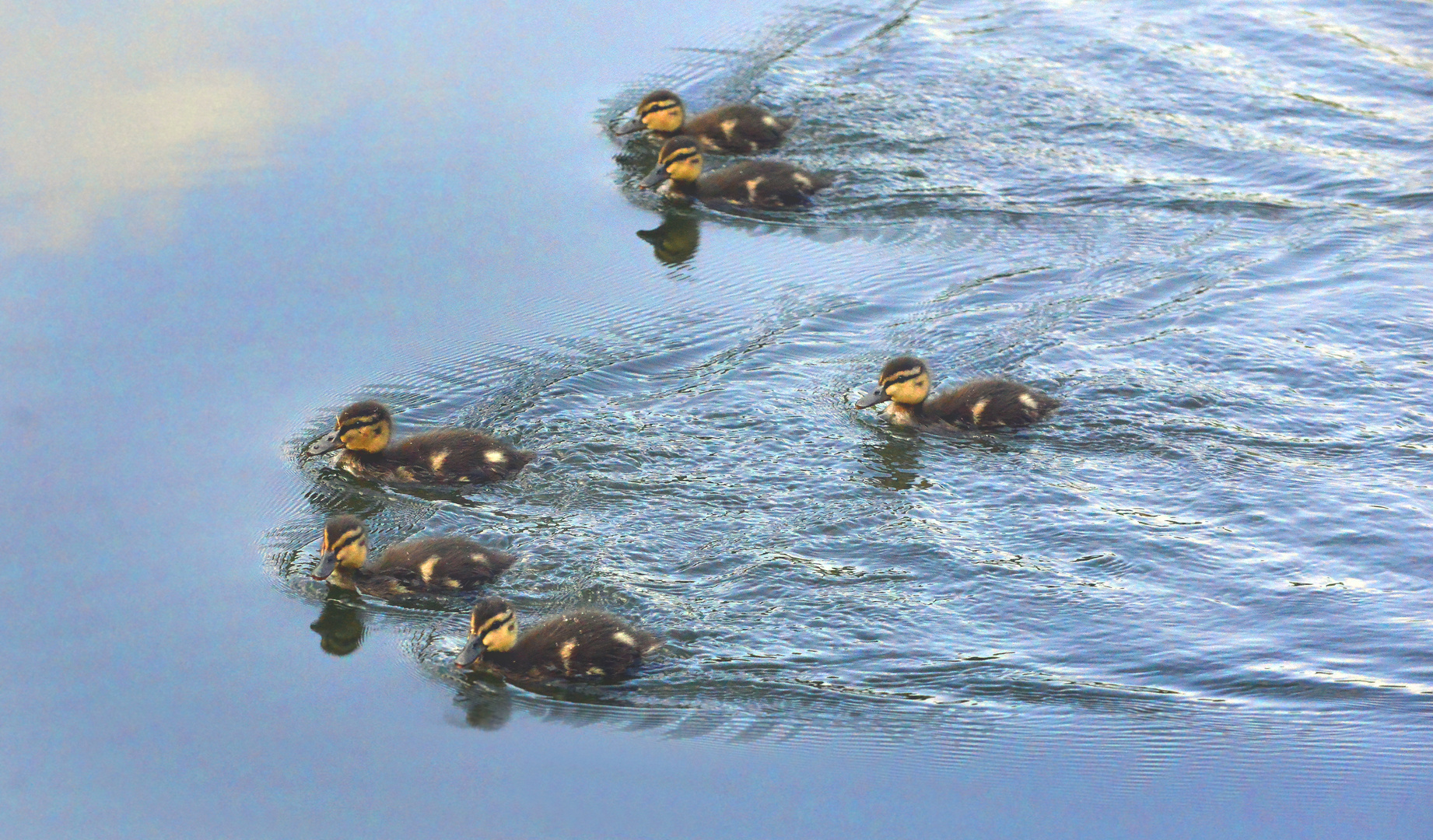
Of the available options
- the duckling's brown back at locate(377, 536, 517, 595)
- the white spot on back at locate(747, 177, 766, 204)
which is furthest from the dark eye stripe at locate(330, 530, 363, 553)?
the white spot on back at locate(747, 177, 766, 204)

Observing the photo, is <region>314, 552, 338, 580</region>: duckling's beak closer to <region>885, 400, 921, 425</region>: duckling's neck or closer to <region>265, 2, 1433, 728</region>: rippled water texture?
<region>265, 2, 1433, 728</region>: rippled water texture

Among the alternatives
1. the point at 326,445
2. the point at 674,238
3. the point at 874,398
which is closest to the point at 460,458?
the point at 326,445

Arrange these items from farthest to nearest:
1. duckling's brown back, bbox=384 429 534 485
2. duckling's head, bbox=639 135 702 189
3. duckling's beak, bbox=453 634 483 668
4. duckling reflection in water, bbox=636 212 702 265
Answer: duckling's head, bbox=639 135 702 189, duckling reflection in water, bbox=636 212 702 265, duckling's brown back, bbox=384 429 534 485, duckling's beak, bbox=453 634 483 668

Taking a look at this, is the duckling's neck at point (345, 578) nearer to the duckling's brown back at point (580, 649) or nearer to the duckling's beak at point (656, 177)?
the duckling's brown back at point (580, 649)

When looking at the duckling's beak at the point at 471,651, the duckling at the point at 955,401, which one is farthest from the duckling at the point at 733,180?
the duckling's beak at the point at 471,651

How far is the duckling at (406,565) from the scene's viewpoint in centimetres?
514

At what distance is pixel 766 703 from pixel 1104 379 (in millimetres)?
2425

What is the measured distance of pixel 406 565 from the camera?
521 centimetres

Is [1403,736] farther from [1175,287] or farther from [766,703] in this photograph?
[1175,287]

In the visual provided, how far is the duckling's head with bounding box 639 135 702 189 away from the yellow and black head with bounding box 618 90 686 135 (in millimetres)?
466

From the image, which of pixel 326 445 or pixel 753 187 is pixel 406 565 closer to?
pixel 326 445

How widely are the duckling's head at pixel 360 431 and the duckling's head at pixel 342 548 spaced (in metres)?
0.64

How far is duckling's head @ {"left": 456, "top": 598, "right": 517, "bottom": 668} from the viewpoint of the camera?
4.75m

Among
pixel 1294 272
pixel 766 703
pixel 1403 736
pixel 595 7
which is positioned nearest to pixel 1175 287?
pixel 1294 272
